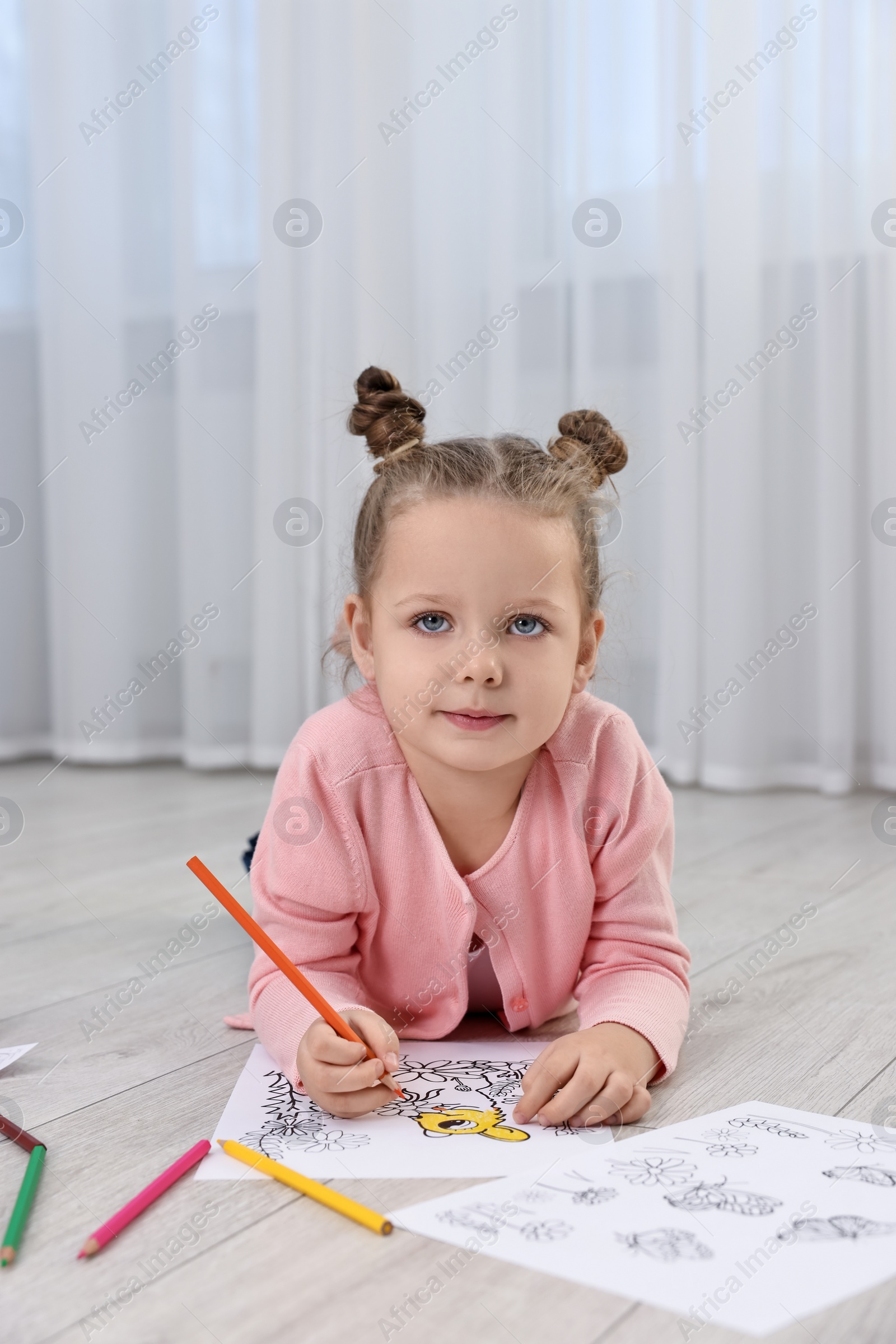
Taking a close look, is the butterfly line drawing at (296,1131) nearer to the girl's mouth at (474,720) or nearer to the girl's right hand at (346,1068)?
the girl's right hand at (346,1068)

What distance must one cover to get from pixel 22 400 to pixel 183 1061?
1785mm

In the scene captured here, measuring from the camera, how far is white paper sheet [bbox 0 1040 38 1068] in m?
0.84

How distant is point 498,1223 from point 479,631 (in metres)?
0.34

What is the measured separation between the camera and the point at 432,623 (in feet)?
2.62

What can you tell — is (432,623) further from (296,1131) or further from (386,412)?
(296,1131)

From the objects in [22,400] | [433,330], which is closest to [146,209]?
[22,400]

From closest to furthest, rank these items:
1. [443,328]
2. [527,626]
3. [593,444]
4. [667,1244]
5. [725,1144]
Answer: [667,1244] < [725,1144] < [527,626] < [593,444] < [443,328]

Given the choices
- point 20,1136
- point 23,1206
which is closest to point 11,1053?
point 20,1136

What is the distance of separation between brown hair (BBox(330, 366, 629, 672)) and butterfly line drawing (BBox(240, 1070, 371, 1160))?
0.32 metres

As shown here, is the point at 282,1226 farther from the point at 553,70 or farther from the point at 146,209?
the point at 146,209

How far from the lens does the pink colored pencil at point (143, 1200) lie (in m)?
0.58

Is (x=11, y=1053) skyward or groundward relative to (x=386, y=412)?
groundward

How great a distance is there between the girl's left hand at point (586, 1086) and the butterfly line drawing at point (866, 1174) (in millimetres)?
121

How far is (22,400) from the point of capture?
91.8 inches
